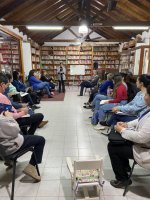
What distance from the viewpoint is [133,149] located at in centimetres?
180

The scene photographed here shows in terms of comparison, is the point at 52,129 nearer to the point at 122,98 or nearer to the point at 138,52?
the point at 122,98

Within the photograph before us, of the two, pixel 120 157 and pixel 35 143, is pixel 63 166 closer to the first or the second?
pixel 35 143

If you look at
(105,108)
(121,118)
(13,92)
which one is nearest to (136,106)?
(121,118)

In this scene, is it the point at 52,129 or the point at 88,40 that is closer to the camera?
the point at 52,129

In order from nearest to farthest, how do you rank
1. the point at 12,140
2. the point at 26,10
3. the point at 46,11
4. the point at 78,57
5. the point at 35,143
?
the point at 12,140 < the point at 35,143 < the point at 26,10 < the point at 46,11 < the point at 78,57

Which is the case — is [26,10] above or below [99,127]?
above

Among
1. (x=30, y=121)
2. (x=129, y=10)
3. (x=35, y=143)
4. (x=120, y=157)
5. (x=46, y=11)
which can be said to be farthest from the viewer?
(x=46, y=11)

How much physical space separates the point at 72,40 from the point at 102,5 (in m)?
4.11

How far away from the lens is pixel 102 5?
6.85m

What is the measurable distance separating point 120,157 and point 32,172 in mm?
1017

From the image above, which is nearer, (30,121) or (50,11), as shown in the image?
(30,121)

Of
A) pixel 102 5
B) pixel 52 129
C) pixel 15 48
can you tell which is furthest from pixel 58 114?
pixel 102 5

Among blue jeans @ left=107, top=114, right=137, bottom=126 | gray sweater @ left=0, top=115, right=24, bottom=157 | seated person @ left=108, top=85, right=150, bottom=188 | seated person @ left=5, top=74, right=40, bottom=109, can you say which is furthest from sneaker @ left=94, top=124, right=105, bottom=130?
gray sweater @ left=0, top=115, right=24, bottom=157

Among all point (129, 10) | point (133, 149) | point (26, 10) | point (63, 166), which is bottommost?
point (63, 166)
